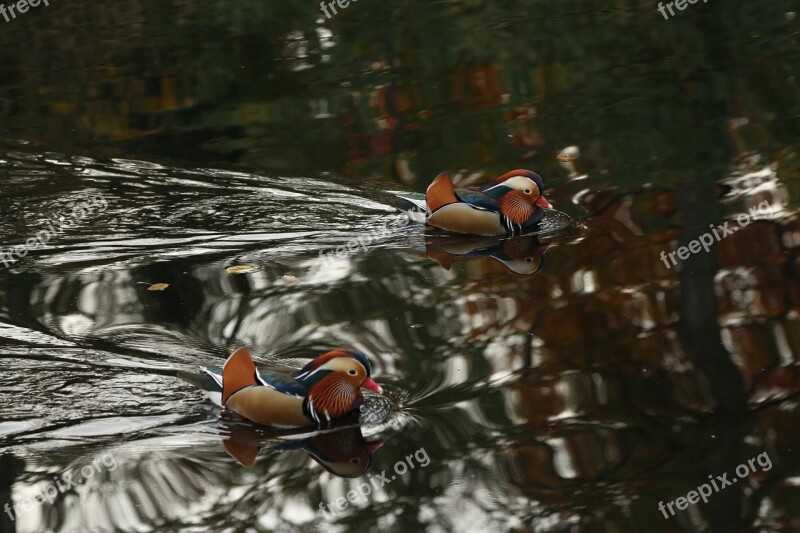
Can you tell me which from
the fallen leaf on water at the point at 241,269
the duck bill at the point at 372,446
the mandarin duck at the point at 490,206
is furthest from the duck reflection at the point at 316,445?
the mandarin duck at the point at 490,206

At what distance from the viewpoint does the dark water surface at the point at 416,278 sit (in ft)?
21.1

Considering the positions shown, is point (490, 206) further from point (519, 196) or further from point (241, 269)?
point (241, 269)

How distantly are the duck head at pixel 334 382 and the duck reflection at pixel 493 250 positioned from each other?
273 cm

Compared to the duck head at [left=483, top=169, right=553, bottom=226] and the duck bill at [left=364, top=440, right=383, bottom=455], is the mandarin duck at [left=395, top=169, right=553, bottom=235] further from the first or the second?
the duck bill at [left=364, top=440, right=383, bottom=455]

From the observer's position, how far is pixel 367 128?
13.3 m

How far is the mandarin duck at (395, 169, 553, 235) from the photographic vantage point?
1005cm

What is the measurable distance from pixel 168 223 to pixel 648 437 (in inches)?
207

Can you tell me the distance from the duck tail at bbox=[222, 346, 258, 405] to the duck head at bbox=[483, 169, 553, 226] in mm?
3705

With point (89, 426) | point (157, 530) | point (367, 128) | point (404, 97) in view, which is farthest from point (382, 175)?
point (157, 530)

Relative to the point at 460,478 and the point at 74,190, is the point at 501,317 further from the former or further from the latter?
the point at 74,190

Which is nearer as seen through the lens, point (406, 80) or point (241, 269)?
point (241, 269)

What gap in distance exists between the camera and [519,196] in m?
10.1

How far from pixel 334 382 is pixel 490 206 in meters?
3.71

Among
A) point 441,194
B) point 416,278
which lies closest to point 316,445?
point 416,278
